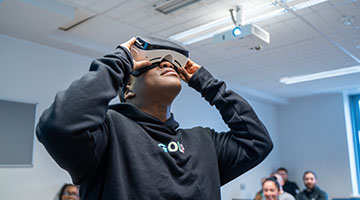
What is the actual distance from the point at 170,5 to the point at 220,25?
0.73 m

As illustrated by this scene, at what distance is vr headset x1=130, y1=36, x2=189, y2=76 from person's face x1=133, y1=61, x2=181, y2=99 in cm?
2

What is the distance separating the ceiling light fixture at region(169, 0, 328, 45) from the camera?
3091mm

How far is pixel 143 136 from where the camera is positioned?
0.94 m

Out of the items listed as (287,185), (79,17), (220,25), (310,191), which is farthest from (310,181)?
(79,17)

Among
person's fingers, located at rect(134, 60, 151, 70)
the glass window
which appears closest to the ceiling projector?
person's fingers, located at rect(134, 60, 151, 70)

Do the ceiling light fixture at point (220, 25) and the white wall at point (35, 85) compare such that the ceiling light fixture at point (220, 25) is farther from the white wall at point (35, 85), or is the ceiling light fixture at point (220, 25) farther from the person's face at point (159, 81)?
the person's face at point (159, 81)

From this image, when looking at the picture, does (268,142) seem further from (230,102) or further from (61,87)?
(61,87)

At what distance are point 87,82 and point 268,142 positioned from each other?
25.5 inches

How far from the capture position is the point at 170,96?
3.52 feet

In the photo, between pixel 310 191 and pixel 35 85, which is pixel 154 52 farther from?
pixel 310 191

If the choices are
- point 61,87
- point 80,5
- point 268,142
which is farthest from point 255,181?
point 268,142

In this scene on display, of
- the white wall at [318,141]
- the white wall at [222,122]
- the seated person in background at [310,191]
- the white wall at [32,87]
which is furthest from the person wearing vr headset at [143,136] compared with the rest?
the white wall at [318,141]

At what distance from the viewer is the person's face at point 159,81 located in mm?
1044

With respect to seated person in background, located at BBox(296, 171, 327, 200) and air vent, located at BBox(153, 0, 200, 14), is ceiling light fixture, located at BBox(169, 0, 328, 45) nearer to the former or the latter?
air vent, located at BBox(153, 0, 200, 14)
